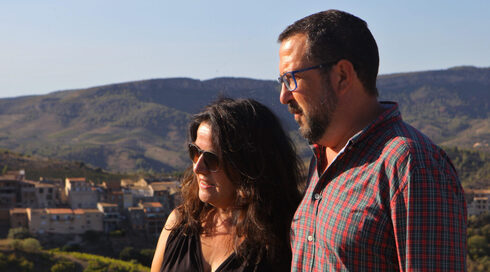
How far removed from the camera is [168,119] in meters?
80.2

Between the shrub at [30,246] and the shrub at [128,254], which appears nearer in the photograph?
the shrub at [30,246]

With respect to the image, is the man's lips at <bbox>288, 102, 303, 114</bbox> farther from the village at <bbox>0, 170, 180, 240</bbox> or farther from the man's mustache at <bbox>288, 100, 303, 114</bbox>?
the village at <bbox>0, 170, 180, 240</bbox>

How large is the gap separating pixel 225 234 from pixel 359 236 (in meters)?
0.85

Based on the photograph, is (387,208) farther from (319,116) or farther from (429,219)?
(319,116)

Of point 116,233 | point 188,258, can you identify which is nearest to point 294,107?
point 188,258

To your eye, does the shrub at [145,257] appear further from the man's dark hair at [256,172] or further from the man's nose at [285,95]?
the man's nose at [285,95]

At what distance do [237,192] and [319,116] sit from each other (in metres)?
0.66

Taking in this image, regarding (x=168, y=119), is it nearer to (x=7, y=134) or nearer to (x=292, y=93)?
(x=7, y=134)

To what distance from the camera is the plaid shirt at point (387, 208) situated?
1.47 meters

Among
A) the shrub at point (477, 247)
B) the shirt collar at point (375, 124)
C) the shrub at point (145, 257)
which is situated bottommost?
the shrub at point (145, 257)

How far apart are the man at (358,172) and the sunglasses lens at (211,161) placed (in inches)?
17.8

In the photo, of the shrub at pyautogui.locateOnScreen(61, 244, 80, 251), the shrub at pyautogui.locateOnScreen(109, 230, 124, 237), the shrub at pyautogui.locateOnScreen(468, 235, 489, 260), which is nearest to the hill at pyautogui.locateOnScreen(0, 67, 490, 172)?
the shrub at pyautogui.locateOnScreen(468, 235, 489, 260)

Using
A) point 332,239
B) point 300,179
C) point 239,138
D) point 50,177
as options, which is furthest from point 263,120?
point 50,177

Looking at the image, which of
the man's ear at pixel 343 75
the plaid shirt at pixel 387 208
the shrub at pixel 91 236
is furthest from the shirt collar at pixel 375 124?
the shrub at pixel 91 236
